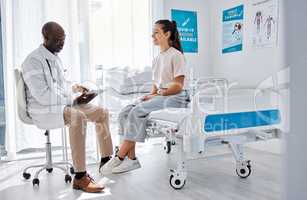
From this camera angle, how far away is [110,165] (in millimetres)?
2516

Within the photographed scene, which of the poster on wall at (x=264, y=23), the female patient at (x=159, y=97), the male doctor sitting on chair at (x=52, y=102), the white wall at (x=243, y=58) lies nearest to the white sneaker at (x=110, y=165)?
the female patient at (x=159, y=97)

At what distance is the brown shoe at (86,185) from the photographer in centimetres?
212

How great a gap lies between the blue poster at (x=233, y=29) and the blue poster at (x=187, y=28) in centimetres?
38

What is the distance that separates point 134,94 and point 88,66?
57 centimetres

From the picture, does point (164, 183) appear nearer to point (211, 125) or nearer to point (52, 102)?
point (211, 125)

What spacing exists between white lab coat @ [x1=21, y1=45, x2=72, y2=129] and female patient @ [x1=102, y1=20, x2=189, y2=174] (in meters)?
0.52

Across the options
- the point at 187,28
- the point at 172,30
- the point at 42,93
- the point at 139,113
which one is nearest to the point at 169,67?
the point at 172,30

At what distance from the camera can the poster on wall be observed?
Result: 304cm

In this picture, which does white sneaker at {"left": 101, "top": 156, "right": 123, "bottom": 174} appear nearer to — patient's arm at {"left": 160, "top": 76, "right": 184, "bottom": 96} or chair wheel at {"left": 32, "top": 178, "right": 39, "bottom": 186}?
chair wheel at {"left": 32, "top": 178, "right": 39, "bottom": 186}

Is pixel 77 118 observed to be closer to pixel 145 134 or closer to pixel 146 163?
→ pixel 145 134

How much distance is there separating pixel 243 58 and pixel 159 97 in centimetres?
145

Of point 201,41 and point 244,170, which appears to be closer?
point 244,170

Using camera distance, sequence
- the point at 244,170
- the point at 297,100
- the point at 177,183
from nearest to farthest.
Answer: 1. the point at 297,100
2. the point at 177,183
3. the point at 244,170

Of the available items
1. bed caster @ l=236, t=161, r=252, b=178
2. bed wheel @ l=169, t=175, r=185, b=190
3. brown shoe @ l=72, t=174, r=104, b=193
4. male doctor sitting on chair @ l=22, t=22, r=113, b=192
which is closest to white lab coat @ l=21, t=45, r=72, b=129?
male doctor sitting on chair @ l=22, t=22, r=113, b=192
